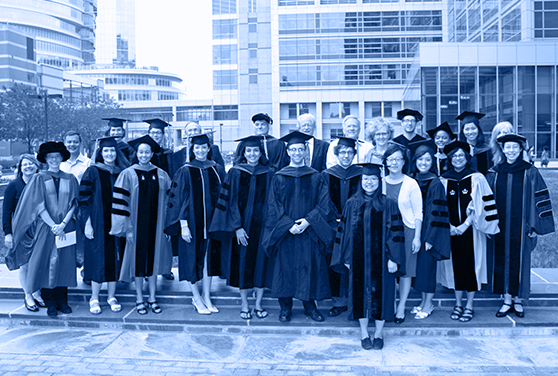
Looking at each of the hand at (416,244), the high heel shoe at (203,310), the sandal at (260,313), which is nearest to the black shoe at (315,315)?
the sandal at (260,313)

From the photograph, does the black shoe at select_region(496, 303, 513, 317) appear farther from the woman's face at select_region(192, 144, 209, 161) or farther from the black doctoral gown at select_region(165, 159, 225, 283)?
the woman's face at select_region(192, 144, 209, 161)

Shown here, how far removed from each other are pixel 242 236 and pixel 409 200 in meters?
1.77

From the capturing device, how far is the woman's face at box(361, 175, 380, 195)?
4.86 metres

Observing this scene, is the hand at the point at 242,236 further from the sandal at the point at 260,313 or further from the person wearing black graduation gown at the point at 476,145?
the person wearing black graduation gown at the point at 476,145

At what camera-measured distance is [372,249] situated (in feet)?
16.1

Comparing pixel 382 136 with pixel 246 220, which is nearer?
pixel 246 220

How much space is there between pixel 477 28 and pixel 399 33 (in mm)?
8067

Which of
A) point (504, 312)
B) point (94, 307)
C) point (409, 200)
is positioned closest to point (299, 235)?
point (409, 200)

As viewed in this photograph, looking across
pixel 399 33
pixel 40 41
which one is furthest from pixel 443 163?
pixel 40 41

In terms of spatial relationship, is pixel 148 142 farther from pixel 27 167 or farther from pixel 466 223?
pixel 466 223

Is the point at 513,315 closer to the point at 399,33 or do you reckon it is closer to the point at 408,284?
the point at 408,284

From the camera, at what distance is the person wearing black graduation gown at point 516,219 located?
17.8 feet

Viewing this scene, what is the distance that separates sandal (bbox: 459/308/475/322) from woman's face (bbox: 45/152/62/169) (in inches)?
185

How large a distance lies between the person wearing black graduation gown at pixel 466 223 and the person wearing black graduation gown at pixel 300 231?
135cm
